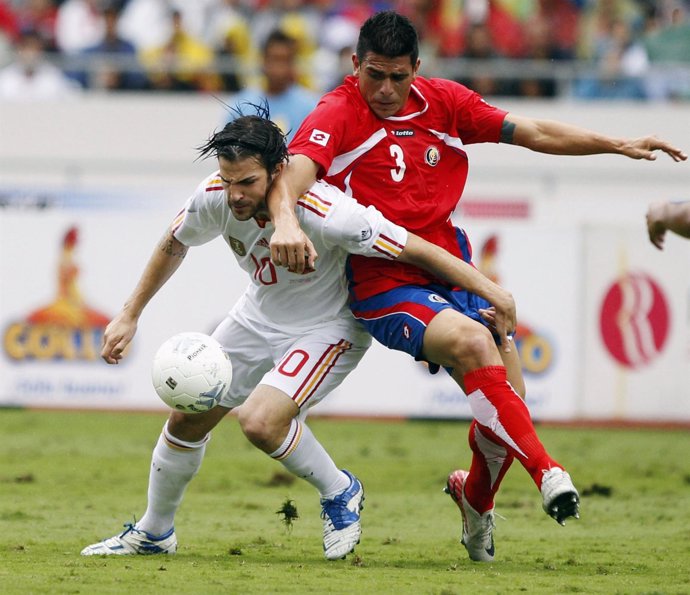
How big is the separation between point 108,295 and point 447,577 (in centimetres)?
779

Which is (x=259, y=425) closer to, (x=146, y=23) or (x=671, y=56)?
(x=671, y=56)

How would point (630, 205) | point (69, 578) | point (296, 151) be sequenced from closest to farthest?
point (69, 578), point (296, 151), point (630, 205)

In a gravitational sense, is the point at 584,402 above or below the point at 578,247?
below

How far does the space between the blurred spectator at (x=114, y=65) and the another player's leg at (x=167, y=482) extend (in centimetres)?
1086

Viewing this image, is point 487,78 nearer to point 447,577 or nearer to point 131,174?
point 131,174

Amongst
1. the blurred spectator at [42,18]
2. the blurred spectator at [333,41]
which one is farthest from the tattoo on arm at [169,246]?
the blurred spectator at [42,18]

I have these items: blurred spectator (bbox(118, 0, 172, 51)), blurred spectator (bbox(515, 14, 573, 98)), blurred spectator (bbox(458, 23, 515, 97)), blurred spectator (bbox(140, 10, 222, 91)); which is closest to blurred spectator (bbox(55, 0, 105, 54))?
blurred spectator (bbox(118, 0, 172, 51))

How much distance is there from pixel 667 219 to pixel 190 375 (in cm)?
253

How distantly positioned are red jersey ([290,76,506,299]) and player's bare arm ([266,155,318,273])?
0.50 ft

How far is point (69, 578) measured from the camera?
235 inches

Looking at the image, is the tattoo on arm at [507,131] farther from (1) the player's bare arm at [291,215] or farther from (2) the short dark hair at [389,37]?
(1) the player's bare arm at [291,215]

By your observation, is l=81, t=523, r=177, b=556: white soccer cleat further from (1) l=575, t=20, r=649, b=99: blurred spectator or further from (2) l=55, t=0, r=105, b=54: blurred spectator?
(2) l=55, t=0, r=105, b=54: blurred spectator

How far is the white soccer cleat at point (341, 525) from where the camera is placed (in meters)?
6.74

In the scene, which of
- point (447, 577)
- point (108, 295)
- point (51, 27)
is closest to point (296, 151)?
point (447, 577)
